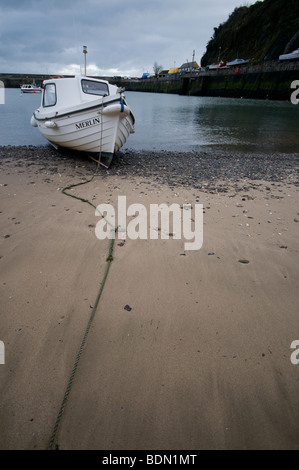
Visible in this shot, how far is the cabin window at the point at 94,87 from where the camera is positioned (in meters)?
8.86

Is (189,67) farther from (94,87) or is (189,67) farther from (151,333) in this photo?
(151,333)

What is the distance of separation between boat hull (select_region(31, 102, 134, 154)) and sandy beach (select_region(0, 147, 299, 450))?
3.87m

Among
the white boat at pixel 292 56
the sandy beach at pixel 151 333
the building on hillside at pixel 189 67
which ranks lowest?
the sandy beach at pixel 151 333

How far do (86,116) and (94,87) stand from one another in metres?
2.31

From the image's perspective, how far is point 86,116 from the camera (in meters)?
7.66

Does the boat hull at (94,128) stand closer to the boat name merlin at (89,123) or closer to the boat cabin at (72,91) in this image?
the boat name merlin at (89,123)

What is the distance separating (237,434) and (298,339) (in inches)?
46.6

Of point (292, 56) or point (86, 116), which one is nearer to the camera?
point (86, 116)

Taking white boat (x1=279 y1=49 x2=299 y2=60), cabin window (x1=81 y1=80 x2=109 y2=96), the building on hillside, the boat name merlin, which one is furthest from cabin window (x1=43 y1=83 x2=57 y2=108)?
the building on hillside

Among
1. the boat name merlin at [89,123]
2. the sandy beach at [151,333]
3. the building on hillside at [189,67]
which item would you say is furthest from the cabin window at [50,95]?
the building on hillside at [189,67]

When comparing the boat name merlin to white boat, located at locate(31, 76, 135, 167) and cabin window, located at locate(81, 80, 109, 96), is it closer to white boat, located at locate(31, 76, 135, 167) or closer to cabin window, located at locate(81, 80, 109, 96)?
white boat, located at locate(31, 76, 135, 167)

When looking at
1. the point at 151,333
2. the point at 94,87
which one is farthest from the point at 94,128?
the point at 151,333

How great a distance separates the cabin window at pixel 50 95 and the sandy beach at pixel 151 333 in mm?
6176
